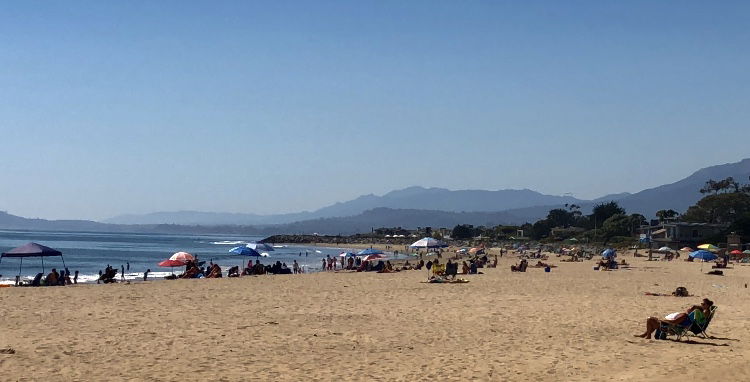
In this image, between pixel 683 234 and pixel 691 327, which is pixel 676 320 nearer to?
pixel 691 327

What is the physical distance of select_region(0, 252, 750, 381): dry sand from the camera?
10797 mm

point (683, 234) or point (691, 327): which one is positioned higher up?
point (683, 234)

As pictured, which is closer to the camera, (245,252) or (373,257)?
(245,252)

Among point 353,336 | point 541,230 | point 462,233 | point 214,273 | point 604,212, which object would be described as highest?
point 604,212

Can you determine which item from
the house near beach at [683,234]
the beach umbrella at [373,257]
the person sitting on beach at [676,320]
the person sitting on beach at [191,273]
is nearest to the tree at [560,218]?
the house near beach at [683,234]

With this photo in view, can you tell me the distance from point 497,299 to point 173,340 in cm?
1066

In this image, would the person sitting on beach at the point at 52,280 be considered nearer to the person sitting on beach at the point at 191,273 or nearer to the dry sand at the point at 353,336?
the dry sand at the point at 353,336

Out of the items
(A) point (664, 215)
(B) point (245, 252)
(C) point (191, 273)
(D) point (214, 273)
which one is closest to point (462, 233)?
(A) point (664, 215)

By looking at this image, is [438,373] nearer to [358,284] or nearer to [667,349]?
[667,349]

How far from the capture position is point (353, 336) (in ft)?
46.0

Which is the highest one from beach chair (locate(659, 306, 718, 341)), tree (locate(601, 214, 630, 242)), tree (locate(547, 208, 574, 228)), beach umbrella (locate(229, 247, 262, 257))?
tree (locate(547, 208, 574, 228))

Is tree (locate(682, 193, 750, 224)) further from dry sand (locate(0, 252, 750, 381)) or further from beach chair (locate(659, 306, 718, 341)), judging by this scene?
beach chair (locate(659, 306, 718, 341))

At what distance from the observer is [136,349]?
12250 mm

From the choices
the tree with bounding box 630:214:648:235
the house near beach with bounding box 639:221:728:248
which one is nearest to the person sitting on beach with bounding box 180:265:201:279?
the house near beach with bounding box 639:221:728:248
